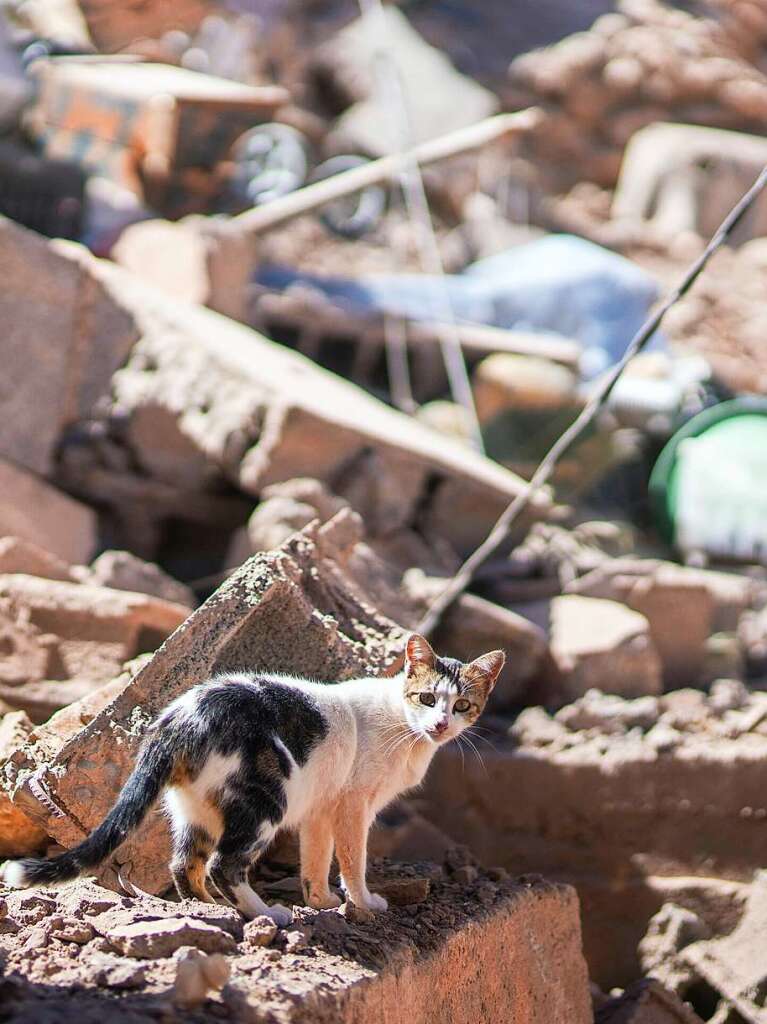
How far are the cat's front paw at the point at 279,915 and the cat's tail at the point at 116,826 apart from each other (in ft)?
1.35

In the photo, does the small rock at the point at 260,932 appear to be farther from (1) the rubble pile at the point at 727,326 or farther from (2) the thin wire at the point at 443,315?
(1) the rubble pile at the point at 727,326

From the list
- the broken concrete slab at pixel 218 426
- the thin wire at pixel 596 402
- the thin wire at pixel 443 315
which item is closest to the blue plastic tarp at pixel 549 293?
the thin wire at pixel 443 315

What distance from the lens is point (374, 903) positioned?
4.06 metres

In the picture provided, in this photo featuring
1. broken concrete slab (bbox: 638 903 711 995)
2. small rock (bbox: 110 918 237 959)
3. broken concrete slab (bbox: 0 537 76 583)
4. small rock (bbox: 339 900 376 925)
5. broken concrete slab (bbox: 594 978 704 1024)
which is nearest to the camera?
small rock (bbox: 110 918 237 959)

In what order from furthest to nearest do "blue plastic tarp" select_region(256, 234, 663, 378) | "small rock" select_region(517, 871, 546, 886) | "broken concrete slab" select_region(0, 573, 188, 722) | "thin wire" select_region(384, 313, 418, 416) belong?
"blue plastic tarp" select_region(256, 234, 663, 378), "thin wire" select_region(384, 313, 418, 416), "broken concrete slab" select_region(0, 573, 188, 722), "small rock" select_region(517, 871, 546, 886)

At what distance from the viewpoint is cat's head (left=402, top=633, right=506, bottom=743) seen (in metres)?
4.08

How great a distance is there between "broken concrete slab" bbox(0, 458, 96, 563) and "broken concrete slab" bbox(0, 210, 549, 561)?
37cm

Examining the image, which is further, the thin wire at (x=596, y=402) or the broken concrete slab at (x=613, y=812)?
the broken concrete slab at (x=613, y=812)

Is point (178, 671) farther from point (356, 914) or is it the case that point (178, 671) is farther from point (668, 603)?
point (668, 603)

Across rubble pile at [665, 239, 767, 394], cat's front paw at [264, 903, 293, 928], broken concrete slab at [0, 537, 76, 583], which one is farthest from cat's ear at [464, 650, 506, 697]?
rubble pile at [665, 239, 767, 394]

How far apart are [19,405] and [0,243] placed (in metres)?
0.90

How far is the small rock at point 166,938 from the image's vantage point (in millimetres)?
3320

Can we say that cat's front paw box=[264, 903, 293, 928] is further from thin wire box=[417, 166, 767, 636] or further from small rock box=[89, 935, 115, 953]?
thin wire box=[417, 166, 767, 636]

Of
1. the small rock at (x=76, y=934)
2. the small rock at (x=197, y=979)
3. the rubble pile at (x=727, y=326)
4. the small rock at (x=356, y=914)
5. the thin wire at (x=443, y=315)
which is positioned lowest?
the rubble pile at (x=727, y=326)
